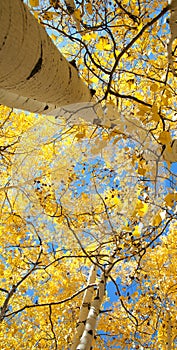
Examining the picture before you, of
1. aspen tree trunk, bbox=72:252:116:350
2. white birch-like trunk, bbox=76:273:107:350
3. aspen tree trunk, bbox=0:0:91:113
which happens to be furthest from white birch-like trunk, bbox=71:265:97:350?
aspen tree trunk, bbox=0:0:91:113

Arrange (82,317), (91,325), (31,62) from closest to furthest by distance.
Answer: (31,62), (91,325), (82,317)

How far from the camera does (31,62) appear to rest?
1.00 metres

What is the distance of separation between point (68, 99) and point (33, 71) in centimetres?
42

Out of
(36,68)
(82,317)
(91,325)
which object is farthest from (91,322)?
(36,68)

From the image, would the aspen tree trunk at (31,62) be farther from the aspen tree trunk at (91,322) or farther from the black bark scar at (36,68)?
the aspen tree trunk at (91,322)

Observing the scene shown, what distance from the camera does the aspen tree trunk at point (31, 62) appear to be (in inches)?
32.9

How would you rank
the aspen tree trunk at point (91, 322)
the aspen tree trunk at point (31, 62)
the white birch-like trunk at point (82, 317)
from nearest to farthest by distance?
the aspen tree trunk at point (31, 62) → the aspen tree trunk at point (91, 322) → the white birch-like trunk at point (82, 317)

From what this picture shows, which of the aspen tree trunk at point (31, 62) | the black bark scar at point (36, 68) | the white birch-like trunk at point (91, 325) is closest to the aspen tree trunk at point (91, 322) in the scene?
the white birch-like trunk at point (91, 325)

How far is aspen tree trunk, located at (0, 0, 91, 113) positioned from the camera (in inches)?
32.9

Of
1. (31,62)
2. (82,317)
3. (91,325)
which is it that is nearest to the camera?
(31,62)

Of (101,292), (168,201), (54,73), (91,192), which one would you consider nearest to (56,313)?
(101,292)

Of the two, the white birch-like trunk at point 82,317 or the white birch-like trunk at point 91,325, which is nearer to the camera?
the white birch-like trunk at point 91,325

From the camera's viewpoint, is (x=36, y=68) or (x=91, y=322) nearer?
(x=36, y=68)

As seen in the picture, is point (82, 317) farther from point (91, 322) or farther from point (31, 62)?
point (31, 62)
